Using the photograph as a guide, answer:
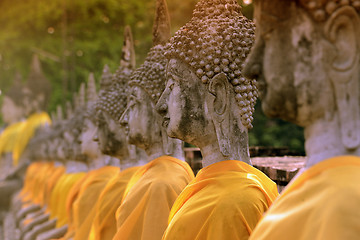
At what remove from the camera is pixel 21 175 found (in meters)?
13.4

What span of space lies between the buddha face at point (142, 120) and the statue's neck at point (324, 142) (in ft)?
7.42

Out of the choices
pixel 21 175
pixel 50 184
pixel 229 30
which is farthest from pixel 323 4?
pixel 21 175

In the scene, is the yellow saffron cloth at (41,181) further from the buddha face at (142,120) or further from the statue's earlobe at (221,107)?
the statue's earlobe at (221,107)

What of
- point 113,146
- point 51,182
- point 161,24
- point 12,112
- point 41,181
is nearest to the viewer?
point 161,24

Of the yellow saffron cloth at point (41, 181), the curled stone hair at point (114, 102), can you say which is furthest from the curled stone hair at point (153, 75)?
the yellow saffron cloth at point (41, 181)

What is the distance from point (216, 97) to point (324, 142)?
3.93 feet

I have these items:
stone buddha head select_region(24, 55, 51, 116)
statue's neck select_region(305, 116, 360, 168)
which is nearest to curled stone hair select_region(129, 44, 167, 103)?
statue's neck select_region(305, 116, 360, 168)

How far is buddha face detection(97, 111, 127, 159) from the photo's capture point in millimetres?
4766

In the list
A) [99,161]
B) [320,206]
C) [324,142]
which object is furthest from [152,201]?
[99,161]

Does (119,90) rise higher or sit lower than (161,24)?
lower

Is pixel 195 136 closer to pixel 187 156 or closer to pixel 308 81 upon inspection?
pixel 308 81

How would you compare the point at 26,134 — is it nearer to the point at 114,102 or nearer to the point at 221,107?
the point at 114,102

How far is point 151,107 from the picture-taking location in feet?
13.1

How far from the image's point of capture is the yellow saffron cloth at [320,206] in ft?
4.70
